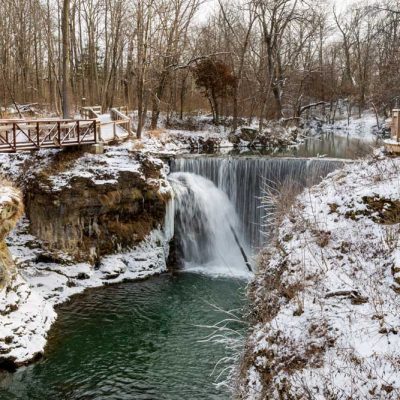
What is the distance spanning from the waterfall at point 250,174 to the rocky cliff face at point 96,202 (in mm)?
2345

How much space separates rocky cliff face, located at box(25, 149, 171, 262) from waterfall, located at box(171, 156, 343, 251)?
234cm

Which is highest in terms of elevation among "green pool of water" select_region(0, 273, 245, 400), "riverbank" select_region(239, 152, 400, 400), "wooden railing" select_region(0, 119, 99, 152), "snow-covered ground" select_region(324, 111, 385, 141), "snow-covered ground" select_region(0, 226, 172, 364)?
"snow-covered ground" select_region(324, 111, 385, 141)

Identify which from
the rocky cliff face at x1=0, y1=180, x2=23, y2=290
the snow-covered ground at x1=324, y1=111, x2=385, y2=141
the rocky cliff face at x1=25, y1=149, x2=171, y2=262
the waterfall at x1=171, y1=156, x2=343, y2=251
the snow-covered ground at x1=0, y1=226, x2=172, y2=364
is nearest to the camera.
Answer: the snow-covered ground at x1=0, y1=226, x2=172, y2=364

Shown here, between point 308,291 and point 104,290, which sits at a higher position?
point 308,291

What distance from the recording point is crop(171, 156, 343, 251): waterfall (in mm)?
17484

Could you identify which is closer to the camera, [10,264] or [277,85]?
A: [10,264]

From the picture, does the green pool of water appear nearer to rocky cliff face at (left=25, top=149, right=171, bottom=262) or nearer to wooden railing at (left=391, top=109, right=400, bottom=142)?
rocky cliff face at (left=25, top=149, right=171, bottom=262)

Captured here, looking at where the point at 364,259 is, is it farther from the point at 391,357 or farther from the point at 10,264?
the point at 10,264

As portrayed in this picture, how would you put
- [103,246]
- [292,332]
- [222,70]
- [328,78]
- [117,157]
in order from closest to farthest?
[292,332] → [103,246] → [117,157] → [222,70] → [328,78]

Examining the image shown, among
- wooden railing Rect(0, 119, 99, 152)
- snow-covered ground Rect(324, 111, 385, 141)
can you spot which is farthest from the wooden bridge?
snow-covered ground Rect(324, 111, 385, 141)

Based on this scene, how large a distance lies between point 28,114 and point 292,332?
27.2m

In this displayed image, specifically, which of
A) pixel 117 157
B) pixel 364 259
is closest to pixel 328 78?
pixel 117 157

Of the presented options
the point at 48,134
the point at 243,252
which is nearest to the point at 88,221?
the point at 48,134

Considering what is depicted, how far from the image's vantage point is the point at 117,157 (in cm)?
1655
